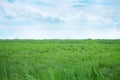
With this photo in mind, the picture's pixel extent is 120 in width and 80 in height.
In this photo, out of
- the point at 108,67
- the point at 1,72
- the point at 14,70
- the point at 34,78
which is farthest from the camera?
the point at 108,67

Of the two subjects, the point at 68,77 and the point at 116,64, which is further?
the point at 116,64

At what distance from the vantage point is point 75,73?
552 centimetres

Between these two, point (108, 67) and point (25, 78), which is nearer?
point (25, 78)

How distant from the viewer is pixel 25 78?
5.42m

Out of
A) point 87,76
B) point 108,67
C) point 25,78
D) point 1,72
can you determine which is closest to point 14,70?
point 1,72

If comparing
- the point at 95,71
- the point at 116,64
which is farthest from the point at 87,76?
the point at 116,64

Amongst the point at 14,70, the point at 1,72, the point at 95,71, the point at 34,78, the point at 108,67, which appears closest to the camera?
the point at 34,78

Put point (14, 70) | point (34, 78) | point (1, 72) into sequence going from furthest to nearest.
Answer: point (14, 70) → point (1, 72) → point (34, 78)

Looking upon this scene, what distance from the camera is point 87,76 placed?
5.61 metres

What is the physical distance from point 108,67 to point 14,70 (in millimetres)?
5446

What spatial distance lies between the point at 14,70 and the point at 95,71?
213cm

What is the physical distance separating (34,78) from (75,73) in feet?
3.07

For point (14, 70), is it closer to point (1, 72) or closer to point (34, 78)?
point (1, 72)

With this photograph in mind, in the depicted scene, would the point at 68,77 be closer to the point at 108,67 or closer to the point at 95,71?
the point at 95,71
